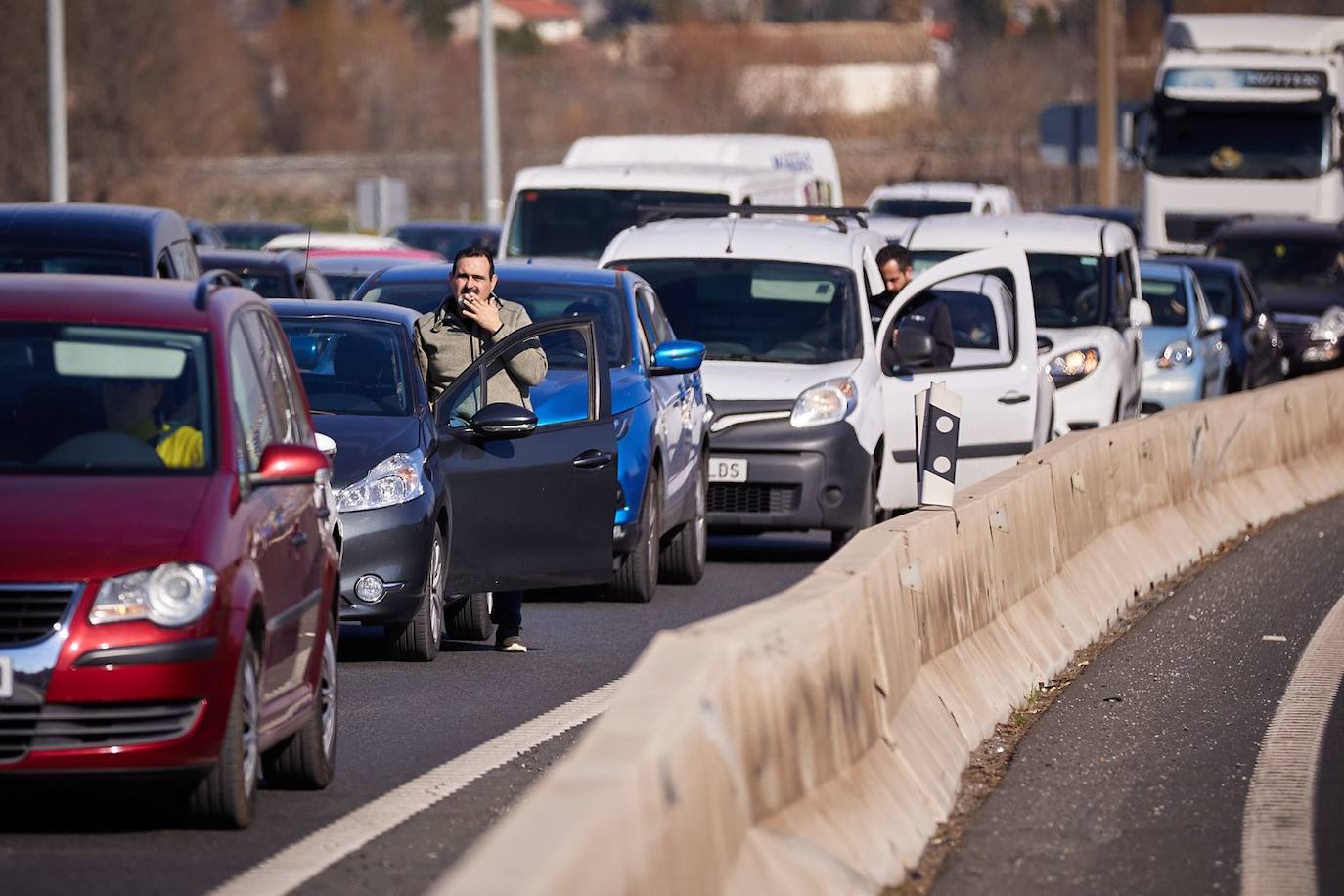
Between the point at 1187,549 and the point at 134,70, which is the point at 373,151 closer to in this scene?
the point at 134,70

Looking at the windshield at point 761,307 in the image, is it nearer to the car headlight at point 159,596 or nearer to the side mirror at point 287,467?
the side mirror at point 287,467

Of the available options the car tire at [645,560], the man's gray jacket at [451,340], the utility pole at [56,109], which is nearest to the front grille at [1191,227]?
the utility pole at [56,109]

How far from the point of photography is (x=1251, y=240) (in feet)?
115

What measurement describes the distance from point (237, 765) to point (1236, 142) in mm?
33799

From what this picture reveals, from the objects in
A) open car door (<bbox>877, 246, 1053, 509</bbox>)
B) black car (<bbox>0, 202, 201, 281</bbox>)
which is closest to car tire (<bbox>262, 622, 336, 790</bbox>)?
black car (<bbox>0, 202, 201, 281</bbox>)

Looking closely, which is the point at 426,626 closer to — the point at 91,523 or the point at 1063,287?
the point at 91,523

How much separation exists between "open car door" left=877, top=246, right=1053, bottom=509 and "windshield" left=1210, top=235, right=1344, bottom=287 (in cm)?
1773

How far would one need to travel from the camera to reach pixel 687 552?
49.2ft

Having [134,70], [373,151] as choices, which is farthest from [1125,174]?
[134,70]

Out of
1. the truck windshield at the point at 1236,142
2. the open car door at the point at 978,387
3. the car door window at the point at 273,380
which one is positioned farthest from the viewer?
the truck windshield at the point at 1236,142

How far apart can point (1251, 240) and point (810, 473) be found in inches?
808

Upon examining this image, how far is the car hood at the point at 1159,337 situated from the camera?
23.7 m

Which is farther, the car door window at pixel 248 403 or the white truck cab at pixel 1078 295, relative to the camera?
the white truck cab at pixel 1078 295

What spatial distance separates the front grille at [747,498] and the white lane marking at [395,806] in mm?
5242
